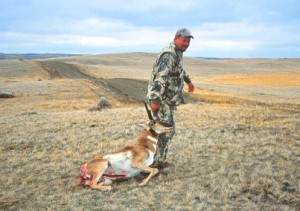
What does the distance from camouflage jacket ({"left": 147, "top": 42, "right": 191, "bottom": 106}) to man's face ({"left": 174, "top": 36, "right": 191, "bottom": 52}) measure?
3.9 inches

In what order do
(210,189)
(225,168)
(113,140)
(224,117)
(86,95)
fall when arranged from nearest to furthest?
1. (210,189)
2. (225,168)
3. (113,140)
4. (224,117)
5. (86,95)

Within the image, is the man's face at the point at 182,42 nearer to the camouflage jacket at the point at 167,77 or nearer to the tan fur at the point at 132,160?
the camouflage jacket at the point at 167,77

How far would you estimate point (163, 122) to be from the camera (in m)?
8.59

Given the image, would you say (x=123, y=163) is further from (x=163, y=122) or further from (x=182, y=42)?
(x=182, y=42)

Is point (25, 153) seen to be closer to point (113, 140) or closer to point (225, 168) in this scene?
point (113, 140)

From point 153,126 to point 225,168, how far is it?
1949mm

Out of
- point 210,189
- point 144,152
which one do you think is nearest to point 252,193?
point 210,189

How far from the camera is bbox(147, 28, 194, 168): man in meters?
8.20

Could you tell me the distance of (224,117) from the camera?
15.8 meters

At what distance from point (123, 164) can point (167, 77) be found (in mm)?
1926

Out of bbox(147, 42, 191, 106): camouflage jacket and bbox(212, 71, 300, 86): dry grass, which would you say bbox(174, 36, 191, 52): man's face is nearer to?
bbox(147, 42, 191, 106): camouflage jacket

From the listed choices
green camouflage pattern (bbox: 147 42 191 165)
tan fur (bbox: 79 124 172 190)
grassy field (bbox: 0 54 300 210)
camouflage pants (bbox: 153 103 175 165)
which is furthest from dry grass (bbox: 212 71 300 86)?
tan fur (bbox: 79 124 172 190)

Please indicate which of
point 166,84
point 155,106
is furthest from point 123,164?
point 166,84

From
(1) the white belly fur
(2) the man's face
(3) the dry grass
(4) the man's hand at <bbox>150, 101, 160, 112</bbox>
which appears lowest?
(3) the dry grass
